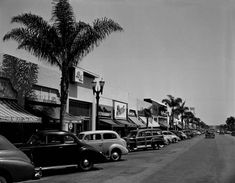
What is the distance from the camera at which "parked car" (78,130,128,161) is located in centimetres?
1945

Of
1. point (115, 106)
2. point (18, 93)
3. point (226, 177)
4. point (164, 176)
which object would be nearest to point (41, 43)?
point (18, 93)

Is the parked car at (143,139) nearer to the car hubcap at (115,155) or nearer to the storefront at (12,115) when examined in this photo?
the car hubcap at (115,155)

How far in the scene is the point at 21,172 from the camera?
9.75 metres

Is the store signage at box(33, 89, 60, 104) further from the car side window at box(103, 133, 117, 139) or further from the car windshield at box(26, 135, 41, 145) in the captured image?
the car windshield at box(26, 135, 41, 145)

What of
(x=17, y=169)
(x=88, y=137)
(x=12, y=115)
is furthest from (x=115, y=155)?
(x=17, y=169)

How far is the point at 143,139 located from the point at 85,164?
14.9 meters

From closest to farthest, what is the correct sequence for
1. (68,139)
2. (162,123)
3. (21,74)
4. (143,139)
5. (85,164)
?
(68,139), (85,164), (21,74), (143,139), (162,123)

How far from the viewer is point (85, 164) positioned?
50.3 feet

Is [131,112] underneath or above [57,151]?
above

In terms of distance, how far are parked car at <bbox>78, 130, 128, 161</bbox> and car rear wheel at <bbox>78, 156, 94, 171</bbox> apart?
3.80m

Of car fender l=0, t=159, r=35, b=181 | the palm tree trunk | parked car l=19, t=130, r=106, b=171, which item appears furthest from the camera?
the palm tree trunk

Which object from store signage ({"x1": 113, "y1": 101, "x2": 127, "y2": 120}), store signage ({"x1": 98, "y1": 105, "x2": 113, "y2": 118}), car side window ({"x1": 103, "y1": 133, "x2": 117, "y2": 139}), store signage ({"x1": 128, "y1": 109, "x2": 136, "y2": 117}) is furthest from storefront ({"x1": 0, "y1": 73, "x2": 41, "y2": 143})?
store signage ({"x1": 128, "y1": 109, "x2": 136, "y2": 117})

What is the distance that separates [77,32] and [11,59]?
4.31m

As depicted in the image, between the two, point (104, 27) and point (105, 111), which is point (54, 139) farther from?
point (105, 111)
